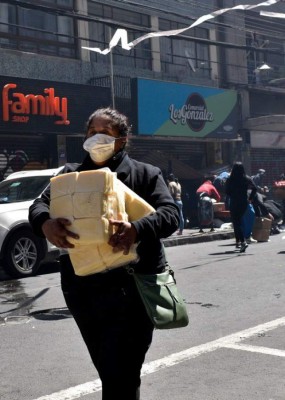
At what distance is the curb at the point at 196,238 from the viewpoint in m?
17.4

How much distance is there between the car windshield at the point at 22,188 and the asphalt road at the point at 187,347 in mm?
1933

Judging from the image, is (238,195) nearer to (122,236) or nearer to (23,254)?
(23,254)

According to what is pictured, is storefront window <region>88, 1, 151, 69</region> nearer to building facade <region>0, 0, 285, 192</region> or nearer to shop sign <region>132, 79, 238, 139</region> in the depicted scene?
building facade <region>0, 0, 285, 192</region>

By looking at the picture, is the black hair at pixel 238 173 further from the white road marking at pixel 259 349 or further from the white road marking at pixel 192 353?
the white road marking at pixel 259 349

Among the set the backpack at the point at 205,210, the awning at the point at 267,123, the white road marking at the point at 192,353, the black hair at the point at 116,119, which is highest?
the awning at the point at 267,123

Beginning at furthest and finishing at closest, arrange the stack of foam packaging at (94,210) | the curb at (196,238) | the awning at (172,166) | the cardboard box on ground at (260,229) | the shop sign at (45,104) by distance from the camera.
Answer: the awning at (172,166) < the shop sign at (45,104) < the curb at (196,238) < the cardboard box on ground at (260,229) < the stack of foam packaging at (94,210)

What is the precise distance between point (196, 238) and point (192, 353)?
1203 centimetres

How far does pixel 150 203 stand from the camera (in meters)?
3.33

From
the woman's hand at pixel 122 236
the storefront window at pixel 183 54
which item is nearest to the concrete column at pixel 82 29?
the storefront window at pixel 183 54

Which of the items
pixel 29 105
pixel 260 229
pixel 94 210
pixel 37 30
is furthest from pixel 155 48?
pixel 94 210

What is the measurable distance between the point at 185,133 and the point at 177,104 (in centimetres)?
104

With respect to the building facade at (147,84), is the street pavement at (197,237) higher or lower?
lower

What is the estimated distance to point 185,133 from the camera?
81.5 feet

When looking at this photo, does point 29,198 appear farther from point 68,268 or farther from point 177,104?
point 177,104
